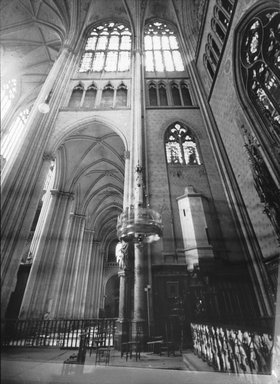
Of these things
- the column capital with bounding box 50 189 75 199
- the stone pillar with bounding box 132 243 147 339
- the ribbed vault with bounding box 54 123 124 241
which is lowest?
the stone pillar with bounding box 132 243 147 339

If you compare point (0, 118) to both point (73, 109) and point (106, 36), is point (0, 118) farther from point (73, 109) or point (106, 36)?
point (106, 36)

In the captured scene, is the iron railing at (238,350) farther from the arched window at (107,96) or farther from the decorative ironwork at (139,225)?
the arched window at (107,96)

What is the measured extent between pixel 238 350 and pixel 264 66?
894 centimetres

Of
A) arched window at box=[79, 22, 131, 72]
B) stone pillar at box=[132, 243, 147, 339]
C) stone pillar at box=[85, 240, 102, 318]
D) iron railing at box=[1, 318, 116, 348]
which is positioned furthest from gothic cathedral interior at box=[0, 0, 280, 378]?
stone pillar at box=[85, 240, 102, 318]

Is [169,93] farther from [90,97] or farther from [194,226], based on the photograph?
[194,226]

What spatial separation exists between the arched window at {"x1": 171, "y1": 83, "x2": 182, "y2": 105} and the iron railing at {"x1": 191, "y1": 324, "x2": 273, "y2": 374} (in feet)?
38.6

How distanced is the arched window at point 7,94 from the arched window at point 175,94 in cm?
1352

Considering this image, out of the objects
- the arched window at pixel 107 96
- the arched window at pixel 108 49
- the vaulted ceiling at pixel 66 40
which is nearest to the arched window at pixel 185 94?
the vaulted ceiling at pixel 66 40

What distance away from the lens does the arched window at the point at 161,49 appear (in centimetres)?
1395

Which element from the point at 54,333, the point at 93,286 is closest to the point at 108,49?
the point at 54,333

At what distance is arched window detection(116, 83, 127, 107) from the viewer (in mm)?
11705

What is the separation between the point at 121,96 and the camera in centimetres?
1207

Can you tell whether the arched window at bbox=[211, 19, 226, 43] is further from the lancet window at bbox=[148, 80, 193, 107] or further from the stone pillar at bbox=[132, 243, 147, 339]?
the stone pillar at bbox=[132, 243, 147, 339]

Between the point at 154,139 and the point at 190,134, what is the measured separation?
2179 mm
